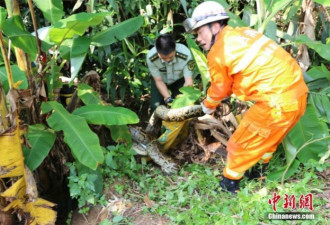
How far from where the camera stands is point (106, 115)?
9.53 feet

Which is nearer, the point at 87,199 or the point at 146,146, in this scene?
the point at 87,199

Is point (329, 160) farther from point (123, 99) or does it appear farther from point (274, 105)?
point (123, 99)

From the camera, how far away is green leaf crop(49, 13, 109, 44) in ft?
8.41

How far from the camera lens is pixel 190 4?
16.2 feet

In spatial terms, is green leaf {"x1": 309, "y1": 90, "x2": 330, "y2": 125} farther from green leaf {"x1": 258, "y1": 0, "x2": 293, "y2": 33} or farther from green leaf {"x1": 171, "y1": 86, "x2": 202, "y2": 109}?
green leaf {"x1": 171, "y1": 86, "x2": 202, "y2": 109}

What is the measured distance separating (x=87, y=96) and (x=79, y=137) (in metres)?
→ 0.65

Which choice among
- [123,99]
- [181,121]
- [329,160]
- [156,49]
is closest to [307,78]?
[329,160]

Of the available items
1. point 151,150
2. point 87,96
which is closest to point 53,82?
point 87,96

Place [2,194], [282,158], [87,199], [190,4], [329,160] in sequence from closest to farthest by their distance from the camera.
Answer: [2,194]
[87,199]
[329,160]
[282,158]
[190,4]

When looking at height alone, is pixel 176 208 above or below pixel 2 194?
below

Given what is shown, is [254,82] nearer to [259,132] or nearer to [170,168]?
[259,132]

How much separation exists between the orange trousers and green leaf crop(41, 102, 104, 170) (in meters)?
1.05

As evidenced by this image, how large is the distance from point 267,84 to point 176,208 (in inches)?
45.8

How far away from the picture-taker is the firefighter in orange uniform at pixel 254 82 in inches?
104
